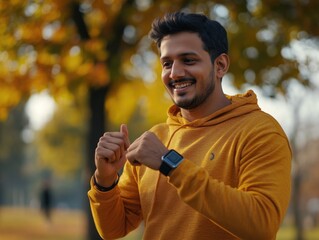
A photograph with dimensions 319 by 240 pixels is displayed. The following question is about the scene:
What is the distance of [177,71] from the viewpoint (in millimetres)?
3014

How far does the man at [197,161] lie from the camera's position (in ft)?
8.79

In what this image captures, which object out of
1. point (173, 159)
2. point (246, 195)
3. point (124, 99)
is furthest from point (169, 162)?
point (124, 99)

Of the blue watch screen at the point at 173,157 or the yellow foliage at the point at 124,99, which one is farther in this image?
the yellow foliage at the point at 124,99

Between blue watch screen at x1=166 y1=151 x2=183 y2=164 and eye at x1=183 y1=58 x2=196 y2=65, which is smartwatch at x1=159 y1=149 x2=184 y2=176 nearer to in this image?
blue watch screen at x1=166 y1=151 x2=183 y2=164

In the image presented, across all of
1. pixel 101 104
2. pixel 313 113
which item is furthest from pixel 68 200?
pixel 101 104

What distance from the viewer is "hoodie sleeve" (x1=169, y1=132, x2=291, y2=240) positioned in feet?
8.70

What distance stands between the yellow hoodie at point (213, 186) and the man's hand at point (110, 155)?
0.09 meters

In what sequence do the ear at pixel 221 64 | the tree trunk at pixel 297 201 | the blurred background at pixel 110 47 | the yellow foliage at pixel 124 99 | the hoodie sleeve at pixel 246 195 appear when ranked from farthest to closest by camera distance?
the tree trunk at pixel 297 201
the yellow foliage at pixel 124 99
the blurred background at pixel 110 47
the ear at pixel 221 64
the hoodie sleeve at pixel 246 195

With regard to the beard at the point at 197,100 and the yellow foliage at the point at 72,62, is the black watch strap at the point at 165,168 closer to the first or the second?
the beard at the point at 197,100

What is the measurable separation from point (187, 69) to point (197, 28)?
0.18 meters


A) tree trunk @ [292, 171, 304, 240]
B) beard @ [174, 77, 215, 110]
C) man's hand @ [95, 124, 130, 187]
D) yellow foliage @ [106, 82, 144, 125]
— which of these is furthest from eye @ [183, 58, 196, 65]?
tree trunk @ [292, 171, 304, 240]

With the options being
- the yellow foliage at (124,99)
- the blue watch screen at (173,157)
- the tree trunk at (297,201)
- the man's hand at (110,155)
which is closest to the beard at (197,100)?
the man's hand at (110,155)

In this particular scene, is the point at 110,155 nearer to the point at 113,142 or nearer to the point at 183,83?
the point at 113,142

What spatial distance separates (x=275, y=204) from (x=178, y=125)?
2.38 ft
